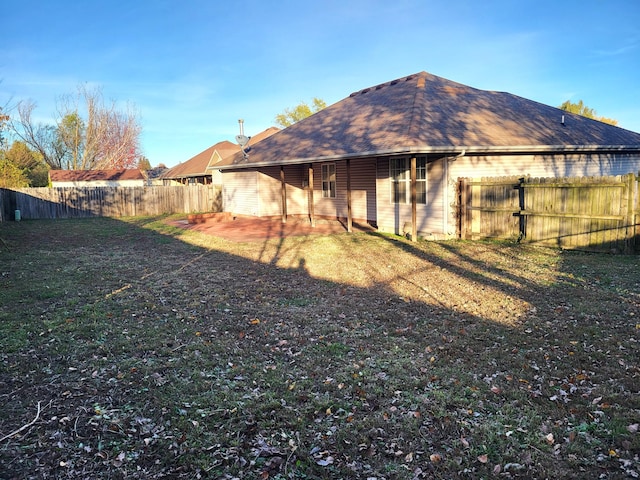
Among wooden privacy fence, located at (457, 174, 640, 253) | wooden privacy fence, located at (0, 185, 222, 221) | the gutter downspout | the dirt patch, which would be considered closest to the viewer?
wooden privacy fence, located at (457, 174, 640, 253)

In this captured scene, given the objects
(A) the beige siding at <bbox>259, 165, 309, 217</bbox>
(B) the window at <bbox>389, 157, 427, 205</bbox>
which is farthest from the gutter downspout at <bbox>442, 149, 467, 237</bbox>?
(A) the beige siding at <bbox>259, 165, 309, 217</bbox>

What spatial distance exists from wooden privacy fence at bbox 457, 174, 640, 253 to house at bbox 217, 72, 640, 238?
0.74 m

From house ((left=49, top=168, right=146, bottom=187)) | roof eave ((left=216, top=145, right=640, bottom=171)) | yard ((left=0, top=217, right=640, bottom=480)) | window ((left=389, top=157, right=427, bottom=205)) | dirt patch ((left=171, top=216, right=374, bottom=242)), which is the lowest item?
yard ((left=0, top=217, right=640, bottom=480))

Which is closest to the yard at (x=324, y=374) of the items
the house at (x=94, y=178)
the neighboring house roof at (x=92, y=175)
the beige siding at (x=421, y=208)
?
the beige siding at (x=421, y=208)

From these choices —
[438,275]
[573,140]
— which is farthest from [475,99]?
[438,275]

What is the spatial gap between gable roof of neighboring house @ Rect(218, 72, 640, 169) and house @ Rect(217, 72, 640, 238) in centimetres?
4

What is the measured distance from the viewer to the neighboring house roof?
45.1 metres

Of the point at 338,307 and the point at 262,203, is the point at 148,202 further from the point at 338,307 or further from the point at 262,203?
the point at 338,307

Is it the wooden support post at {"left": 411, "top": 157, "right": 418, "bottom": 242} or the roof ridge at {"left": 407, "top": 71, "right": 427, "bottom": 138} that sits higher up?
the roof ridge at {"left": 407, "top": 71, "right": 427, "bottom": 138}

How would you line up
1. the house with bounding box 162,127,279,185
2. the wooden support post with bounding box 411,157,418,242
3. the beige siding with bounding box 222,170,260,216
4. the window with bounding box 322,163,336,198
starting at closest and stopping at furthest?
the wooden support post with bounding box 411,157,418,242 < the window with bounding box 322,163,336,198 < the beige siding with bounding box 222,170,260,216 < the house with bounding box 162,127,279,185

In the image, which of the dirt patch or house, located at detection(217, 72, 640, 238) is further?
the dirt patch

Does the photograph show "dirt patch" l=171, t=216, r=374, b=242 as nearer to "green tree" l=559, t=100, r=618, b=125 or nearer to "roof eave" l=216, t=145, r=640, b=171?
"roof eave" l=216, t=145, r=640, b=171

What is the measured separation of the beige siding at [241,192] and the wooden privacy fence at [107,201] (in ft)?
17.1

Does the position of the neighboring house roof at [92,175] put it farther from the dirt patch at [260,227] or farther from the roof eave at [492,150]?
the roof eave at [492,150]
